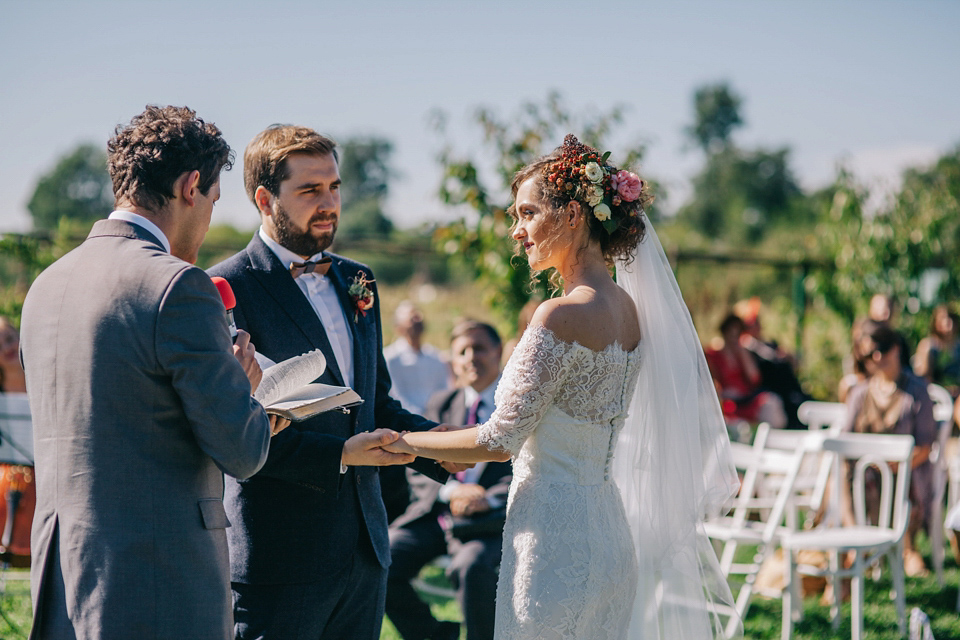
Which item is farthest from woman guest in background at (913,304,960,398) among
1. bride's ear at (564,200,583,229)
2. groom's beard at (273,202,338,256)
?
groom's beard at (273,202,338,256)

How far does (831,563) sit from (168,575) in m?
4.83

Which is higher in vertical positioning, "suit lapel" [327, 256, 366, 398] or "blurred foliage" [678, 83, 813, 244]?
"blurred foliage" [678, 83, 813, 244]

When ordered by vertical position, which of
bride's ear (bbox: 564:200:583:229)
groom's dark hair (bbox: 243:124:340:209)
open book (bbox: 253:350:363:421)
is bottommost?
open book (bbox: 253:350:363:421)

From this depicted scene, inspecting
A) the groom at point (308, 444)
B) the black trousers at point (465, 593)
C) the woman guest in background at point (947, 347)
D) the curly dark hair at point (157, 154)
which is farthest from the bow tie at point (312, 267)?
the woman guest in background at point (947, 347)

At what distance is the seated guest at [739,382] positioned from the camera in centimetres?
914

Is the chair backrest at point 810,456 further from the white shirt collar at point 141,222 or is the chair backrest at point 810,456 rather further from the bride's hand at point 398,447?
the white shirt collar at point 141,222

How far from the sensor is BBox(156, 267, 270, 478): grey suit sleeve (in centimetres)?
199

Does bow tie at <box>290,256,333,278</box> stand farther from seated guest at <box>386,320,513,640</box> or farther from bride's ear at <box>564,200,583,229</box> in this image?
seated guest at <box>386,320,513,640</box>

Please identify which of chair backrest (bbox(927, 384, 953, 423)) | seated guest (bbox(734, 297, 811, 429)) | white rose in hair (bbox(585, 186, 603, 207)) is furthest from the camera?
seated guest (bbox(734, 297, 811, 429))

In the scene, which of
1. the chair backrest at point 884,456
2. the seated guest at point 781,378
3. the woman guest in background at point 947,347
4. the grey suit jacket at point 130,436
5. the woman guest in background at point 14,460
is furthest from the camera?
the woman guest in background at point 947,347

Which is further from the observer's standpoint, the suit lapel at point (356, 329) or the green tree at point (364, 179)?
the green tree at point (364, 179)

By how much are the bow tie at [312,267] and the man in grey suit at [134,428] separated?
0.82 m

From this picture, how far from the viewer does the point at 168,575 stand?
2.04 metres

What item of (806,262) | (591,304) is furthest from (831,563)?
(806,262)
